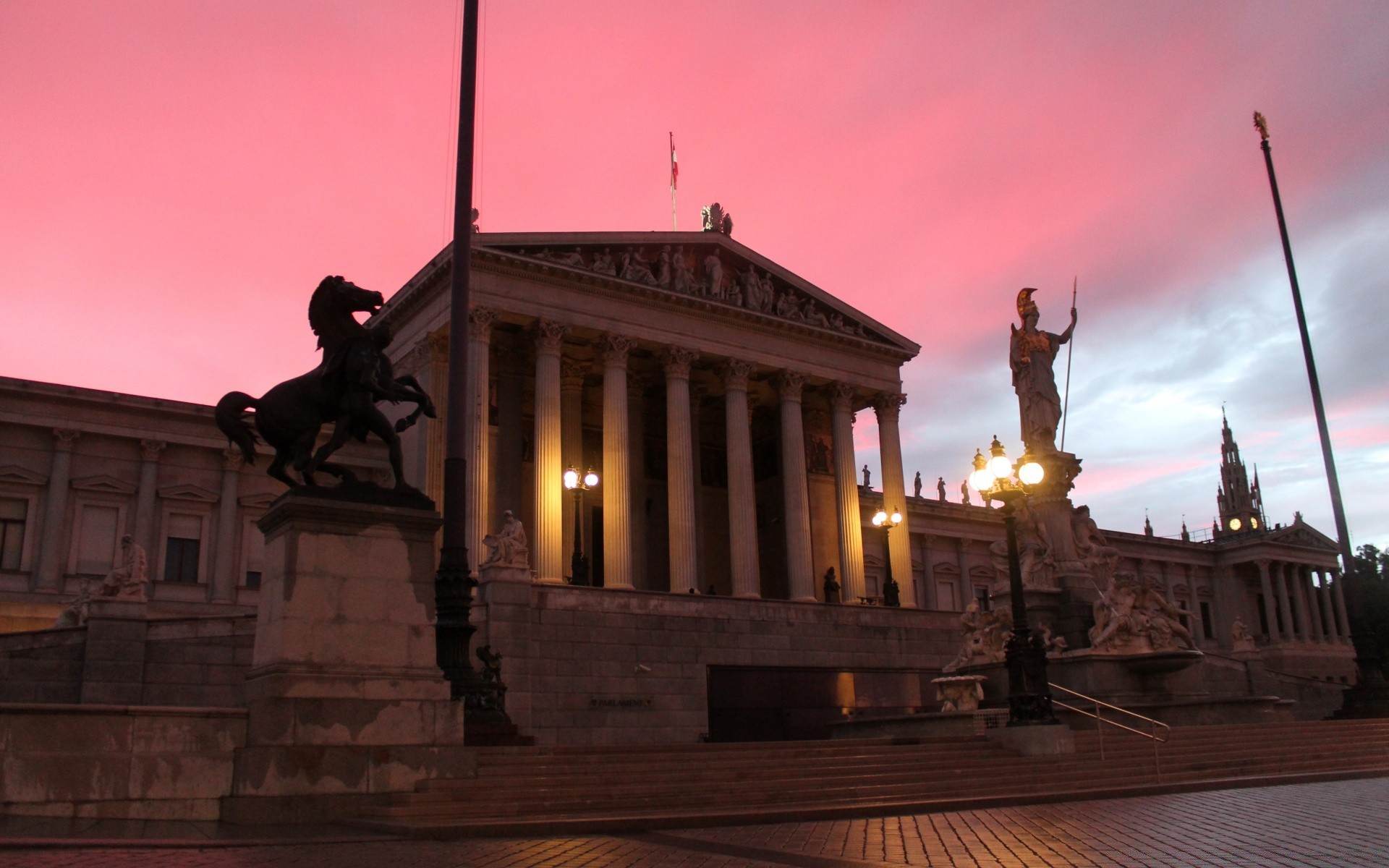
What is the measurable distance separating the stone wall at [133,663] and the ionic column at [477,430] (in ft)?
31.1

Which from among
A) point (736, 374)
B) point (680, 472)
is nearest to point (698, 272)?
point (736, 374)

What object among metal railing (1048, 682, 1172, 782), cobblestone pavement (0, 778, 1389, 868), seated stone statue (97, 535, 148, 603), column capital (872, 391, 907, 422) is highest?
column capital (872, 391, 907, 422)

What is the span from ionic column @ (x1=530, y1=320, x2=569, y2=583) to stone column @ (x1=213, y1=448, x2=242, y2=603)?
1283 cm

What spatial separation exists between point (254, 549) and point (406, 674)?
117 feet

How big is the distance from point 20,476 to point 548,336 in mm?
20995

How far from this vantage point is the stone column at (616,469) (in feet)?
133

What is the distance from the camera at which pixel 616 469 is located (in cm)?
4191

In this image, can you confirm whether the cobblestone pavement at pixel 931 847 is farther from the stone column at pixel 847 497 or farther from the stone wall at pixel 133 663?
A: the stone column at pixel 847 497

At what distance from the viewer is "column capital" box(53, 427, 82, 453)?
42688 millimetres

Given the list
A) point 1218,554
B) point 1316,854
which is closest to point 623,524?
point 1316,854

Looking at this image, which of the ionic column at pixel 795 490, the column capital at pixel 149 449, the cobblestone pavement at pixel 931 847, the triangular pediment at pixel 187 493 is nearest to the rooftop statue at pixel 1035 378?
the cobblestone pavement at pixel 931 847

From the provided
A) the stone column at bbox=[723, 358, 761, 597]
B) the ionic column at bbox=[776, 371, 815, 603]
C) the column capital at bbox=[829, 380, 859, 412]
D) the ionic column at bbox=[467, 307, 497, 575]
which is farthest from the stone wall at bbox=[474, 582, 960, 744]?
the column capital at bbox=[829, 380, 859, 412]

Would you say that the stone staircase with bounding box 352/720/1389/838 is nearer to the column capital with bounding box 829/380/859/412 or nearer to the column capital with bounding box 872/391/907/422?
the column capital with bounding box 829/380/859/412

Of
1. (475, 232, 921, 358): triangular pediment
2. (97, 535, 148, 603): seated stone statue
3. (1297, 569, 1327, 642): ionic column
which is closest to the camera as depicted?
(97, 535, 148, 603): seated stone statue
